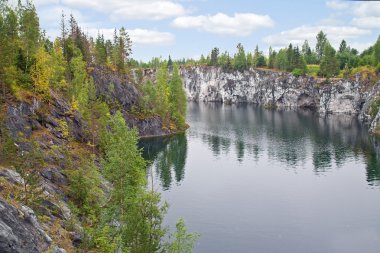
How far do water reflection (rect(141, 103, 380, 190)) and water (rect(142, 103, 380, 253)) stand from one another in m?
0.26

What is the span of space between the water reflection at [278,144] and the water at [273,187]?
0.86ft

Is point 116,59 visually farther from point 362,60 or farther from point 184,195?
point 362,60

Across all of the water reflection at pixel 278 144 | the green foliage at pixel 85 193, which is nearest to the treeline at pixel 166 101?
the water reflection at pixel 278 144

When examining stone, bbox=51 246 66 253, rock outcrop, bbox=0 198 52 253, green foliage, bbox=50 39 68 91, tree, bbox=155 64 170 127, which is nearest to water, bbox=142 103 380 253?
tree, bbox=155 64 170 127

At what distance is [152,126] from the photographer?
128 metres

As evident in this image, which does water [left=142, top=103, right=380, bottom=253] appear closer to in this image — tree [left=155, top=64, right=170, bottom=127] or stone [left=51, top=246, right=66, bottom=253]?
tree [left=155, top=64, right=170, bottom=127]

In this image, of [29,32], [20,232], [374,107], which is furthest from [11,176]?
[374,107]

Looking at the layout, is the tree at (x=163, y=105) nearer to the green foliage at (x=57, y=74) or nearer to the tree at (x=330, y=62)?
the green foliage at (x=57, y=74)

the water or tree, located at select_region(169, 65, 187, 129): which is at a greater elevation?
tree, located at select_region(169, 65, 187, 129)

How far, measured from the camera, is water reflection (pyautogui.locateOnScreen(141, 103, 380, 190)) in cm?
9188

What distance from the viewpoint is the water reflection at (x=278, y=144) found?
301 feet

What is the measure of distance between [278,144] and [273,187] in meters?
40.8

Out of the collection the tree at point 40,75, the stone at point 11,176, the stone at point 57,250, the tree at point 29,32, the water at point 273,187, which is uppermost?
the tree at point 29,32

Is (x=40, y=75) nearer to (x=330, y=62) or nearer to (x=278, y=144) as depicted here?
(x=278, y=144)
